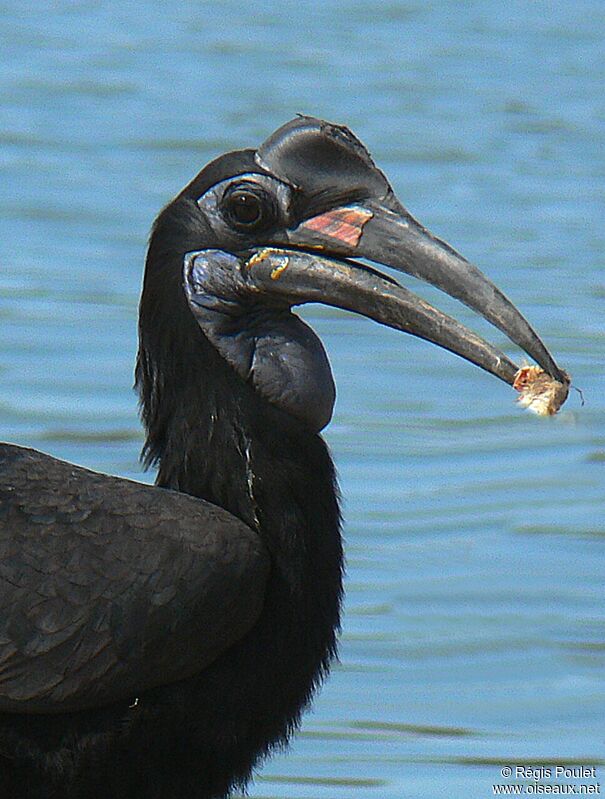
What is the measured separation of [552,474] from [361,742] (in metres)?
2.34

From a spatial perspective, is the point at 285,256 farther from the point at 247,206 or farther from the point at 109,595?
the point at 109,595

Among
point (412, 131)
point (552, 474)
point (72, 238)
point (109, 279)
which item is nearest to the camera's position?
point (552, 474)

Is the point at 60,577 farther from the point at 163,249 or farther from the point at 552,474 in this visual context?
the point at 552,474

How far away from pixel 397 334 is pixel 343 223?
4.87 m

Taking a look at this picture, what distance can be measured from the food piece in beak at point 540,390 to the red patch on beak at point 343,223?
0.54 m

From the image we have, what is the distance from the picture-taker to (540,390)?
5.73 meters

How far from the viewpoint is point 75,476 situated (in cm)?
584

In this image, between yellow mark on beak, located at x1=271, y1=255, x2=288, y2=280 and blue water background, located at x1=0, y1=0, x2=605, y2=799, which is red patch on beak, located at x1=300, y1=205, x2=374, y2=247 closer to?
yellow mark on beak, located at x1=271, y1=255, x2=288, y2=280

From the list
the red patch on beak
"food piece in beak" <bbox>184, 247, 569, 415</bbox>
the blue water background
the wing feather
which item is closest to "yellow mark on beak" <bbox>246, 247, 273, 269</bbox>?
"food piece in beak" <bbox>184, 247, 569, 415</bbox>

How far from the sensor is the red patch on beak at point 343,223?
5.75m

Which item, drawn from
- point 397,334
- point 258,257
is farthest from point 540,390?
point 397,334

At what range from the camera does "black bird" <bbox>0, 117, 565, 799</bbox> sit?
220 inches

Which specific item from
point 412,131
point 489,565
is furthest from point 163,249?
point 412,131

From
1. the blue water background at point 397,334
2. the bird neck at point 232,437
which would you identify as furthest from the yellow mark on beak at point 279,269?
the blue water background at point 397,334
